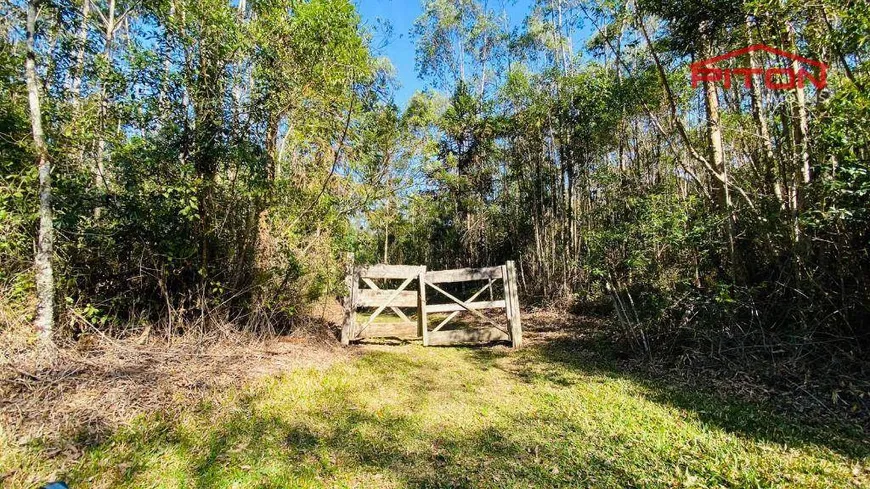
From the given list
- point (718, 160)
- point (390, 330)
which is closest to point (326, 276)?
point (390, 330)

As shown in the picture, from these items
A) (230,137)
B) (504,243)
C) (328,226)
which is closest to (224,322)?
(328,226)

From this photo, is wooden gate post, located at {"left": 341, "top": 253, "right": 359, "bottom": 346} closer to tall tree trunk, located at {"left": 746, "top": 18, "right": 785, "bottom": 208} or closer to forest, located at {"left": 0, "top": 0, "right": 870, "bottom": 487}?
forest, located at {"left": 0, "top": 0, "right": 870, "bottom": 487}

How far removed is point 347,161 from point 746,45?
625cm

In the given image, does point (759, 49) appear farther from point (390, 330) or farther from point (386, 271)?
point (390, 330)

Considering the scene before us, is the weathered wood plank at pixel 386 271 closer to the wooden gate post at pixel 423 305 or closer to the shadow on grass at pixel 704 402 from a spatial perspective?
the wooden gate post at pixel 423 305

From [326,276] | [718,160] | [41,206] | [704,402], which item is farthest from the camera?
[326,276]

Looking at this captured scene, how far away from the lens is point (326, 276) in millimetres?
6270

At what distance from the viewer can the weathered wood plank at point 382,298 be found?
6.52m

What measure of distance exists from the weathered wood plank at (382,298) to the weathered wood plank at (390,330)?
37cm

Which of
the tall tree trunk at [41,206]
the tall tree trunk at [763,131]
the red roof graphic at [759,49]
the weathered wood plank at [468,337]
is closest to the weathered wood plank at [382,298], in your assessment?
the weathered wood plank at [468,337]

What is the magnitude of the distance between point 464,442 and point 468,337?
140 inches

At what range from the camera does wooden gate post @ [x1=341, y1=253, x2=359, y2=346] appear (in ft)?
21.0

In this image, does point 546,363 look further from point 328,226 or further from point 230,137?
point 230,137

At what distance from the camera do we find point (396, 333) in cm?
670
